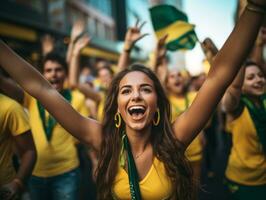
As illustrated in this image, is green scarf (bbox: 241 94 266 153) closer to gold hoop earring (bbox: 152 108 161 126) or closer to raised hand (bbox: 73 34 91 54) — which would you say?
gold hoop earring (bbox: 152 108 161 126)

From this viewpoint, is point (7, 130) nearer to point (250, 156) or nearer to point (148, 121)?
point (148, 121)

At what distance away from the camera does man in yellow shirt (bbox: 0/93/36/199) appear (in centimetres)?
235

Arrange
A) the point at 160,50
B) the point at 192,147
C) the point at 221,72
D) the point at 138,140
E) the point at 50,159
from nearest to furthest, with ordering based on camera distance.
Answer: the point at 221,72, the point at 138,140, the point at 50,159, the point at 192,147, the point at 160,50

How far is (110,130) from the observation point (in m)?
2.34

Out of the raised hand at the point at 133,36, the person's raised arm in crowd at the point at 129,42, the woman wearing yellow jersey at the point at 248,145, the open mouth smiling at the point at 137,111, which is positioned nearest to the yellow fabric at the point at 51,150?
the person's raised arm in crowd at the point at 129,42

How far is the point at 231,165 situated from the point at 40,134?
5.89ft

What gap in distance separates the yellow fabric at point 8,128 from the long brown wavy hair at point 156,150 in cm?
58

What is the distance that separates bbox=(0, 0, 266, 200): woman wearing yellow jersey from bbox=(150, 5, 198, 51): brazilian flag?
1.37 m

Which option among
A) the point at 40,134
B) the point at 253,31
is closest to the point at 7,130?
the point at 40,134

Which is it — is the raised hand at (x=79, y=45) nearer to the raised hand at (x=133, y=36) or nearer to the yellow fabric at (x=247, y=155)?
the raised hand at (x=133, y=36)

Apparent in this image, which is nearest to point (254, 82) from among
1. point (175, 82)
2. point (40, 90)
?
point (175, 82)

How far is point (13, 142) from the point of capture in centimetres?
250

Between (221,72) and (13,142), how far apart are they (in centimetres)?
153

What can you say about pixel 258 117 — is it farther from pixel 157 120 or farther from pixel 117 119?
pixel 117 119
